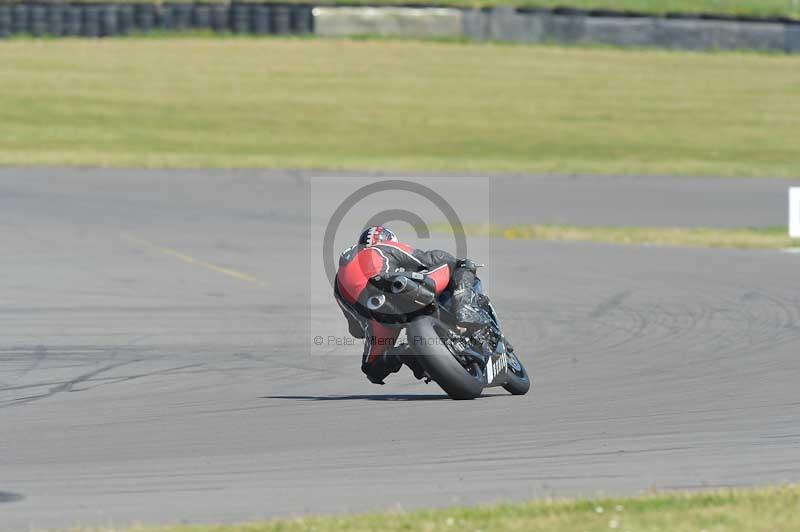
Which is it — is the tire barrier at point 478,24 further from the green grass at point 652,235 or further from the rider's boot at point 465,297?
the rider's boot at point 465,297

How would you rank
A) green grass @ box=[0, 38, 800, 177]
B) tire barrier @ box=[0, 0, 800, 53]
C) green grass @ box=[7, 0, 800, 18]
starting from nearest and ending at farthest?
green grass @ box=[0, 38, 800, 177] → tire barrier @ box=[0, 0, 800, 53] → green grass @ box=[7, 0, 800, 18]

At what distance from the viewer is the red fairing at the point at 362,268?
10039 millimetres

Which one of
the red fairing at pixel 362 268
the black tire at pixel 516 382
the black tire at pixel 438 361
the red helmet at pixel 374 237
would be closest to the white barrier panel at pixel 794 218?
the black tire at pixel 516 382

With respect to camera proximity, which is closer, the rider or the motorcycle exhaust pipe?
the motorcycle exhaust pipe

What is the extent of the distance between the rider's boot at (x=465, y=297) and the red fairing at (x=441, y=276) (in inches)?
3.6

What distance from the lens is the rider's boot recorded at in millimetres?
10328

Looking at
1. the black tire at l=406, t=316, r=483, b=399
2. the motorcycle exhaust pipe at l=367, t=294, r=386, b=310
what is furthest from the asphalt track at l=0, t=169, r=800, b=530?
the motorcycle exhaust pipe at l=367, t=294, r=386, b=310

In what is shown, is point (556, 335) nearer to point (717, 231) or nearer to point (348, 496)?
point (348, 496)

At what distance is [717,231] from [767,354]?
11.6 m

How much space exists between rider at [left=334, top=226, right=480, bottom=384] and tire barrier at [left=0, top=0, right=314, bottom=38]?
34.7m

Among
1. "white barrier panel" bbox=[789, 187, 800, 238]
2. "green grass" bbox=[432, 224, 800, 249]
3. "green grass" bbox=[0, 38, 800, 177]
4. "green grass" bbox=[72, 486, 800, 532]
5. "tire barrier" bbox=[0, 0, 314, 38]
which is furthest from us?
"tire barrier" bbox=[0, 0, 314, 38]

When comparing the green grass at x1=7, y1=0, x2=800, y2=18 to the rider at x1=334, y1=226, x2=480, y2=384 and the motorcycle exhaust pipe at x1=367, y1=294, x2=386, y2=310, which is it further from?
the motorcycle exhaust pipe at x1=367, y1=294, x2=386, y2=310

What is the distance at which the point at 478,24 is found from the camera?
150 ft

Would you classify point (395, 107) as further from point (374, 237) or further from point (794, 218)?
point (374, 237)
